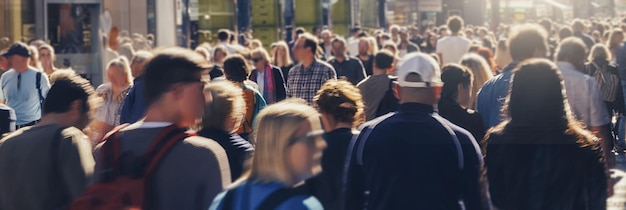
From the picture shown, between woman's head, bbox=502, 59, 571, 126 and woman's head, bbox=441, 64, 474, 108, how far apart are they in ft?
6.84

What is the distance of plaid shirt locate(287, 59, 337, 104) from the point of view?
1232 cm

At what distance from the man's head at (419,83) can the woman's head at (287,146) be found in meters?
1.23

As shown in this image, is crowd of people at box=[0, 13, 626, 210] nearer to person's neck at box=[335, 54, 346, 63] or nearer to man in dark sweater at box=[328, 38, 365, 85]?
man in dark sweater at box=[328, 38, 365, 85]

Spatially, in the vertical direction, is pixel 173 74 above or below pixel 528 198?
above

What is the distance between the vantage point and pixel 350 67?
1480 centimetres

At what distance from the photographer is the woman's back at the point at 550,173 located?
18.0 feet

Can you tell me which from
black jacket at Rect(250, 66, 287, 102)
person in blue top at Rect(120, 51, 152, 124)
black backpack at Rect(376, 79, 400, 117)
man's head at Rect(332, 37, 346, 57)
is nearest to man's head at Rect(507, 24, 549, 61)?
black backpack at Rect(376, 79, 400, 117)

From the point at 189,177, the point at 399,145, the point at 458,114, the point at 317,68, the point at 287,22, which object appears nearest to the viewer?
the point at 189,177

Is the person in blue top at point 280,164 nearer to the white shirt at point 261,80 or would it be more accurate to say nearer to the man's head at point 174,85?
the man's head at point 174,85

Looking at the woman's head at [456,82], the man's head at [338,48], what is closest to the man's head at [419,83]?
the woman's head at [456,82]

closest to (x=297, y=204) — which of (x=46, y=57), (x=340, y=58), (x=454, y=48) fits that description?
(x=46, y=57)

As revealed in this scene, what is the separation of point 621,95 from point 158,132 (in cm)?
946

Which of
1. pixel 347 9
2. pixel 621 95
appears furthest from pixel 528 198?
pixel 347 9

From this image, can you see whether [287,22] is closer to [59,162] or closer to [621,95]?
[621,95]
